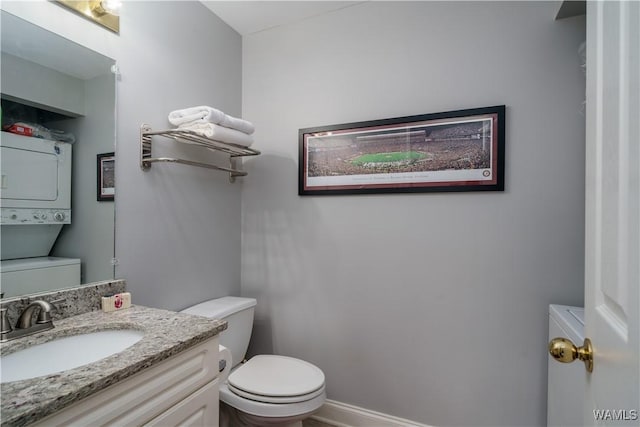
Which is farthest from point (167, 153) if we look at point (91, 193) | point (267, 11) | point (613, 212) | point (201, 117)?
point (613, 212)

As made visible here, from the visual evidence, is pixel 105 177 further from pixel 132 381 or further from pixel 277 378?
pixel 277 378

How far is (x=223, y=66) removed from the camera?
6.24 ft

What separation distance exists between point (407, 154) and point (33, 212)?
5.20ft

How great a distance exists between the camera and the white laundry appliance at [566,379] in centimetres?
97

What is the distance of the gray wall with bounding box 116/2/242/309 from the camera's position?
1349 mm

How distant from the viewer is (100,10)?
1.22 meters

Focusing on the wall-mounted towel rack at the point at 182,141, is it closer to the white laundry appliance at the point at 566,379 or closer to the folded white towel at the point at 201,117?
the folded white towel at the point at 201,117

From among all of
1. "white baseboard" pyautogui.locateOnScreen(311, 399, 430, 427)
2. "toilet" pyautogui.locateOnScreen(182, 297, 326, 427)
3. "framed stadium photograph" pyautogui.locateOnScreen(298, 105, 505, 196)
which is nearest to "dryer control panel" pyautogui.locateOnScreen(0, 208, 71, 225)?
"toilet" pyautogui.locateOnScreen(182, 297, 326, 427)

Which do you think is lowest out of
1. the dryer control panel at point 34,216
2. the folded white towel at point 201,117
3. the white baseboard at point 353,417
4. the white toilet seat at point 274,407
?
the white baseboard at point 353,417

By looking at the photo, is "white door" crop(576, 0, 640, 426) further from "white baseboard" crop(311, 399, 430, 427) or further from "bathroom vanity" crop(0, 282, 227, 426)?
"white baseboard" crop(311, 399, 430, 427)

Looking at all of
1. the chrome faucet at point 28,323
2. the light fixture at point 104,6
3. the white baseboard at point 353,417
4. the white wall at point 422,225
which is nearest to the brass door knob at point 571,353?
the white wall at point 422,225

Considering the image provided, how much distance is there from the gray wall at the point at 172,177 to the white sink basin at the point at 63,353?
0.34 meters

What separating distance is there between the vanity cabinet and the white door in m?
0.98

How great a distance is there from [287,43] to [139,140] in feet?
3.61
